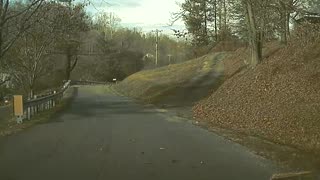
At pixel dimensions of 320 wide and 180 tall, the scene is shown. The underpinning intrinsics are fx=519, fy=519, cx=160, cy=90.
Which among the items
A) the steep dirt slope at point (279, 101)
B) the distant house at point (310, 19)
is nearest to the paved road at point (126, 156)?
the steep dirt slope at point (279, 101)

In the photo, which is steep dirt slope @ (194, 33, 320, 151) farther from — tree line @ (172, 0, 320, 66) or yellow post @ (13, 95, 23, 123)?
yellow post @ (13, 95, 23, 123)

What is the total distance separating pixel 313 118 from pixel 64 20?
53.0ft

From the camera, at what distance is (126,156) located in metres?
11.4

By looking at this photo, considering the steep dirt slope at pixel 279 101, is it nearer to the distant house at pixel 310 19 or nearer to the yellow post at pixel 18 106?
the distant house at pixel 310 19

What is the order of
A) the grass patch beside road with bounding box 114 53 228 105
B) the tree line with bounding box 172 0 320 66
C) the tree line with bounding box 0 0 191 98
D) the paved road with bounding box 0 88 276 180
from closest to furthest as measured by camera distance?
the paved road with bounding box 0 88 276 180, the tree line with bounding box 172 0 320 66, the tree line with bounding box 0 0 191 98, the grass patch beside road with bounding box 114 53 228 105

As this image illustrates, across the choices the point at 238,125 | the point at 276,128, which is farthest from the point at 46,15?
the point at 276,128

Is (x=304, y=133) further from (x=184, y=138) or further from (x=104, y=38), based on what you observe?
(x=104, y=38)

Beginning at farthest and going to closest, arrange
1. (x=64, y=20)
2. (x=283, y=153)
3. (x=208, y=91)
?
(x=208, y=91), (x=64, y=20), (x=283, y=153)

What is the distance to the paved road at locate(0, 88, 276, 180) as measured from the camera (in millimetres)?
9172

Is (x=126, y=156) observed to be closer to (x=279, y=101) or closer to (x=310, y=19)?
(x=310, y=19)

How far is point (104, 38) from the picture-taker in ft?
373

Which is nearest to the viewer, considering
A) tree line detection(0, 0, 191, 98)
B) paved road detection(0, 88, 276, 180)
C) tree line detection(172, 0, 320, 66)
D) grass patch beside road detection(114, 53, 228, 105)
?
paved road detection(0, 88, 276, 180)

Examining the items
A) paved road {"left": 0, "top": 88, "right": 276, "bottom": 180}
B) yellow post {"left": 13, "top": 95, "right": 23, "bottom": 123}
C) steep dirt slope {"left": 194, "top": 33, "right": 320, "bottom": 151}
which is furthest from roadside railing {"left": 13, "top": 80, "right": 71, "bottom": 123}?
steep dirt slope {"left": 194, "top": 33, "right": 320, "bottom": 151}

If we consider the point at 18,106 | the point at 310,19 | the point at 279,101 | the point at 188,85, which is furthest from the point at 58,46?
the point at 310,19
